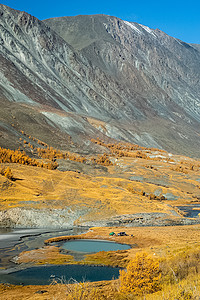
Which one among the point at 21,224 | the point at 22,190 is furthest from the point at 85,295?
the point at 22,190

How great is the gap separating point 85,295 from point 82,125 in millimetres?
105912

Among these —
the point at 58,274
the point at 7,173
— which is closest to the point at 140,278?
the point at 58,274

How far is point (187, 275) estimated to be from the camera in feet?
55.0

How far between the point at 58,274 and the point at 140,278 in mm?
7573

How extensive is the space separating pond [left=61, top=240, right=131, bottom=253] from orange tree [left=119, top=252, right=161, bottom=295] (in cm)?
1257

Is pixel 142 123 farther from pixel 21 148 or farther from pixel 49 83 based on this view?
pixel 21 148

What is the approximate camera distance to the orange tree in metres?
15.4

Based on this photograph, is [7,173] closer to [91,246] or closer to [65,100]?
[91,246]

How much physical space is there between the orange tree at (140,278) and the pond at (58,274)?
3888 millimetres

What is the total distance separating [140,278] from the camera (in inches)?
626

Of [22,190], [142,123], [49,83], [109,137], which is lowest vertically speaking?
[22,190]

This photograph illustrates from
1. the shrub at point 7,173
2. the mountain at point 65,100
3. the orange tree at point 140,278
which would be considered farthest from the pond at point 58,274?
the mountain at point 65,100

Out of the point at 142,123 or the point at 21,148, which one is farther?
the point at 142,123

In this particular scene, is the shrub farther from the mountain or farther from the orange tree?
the orange tree
